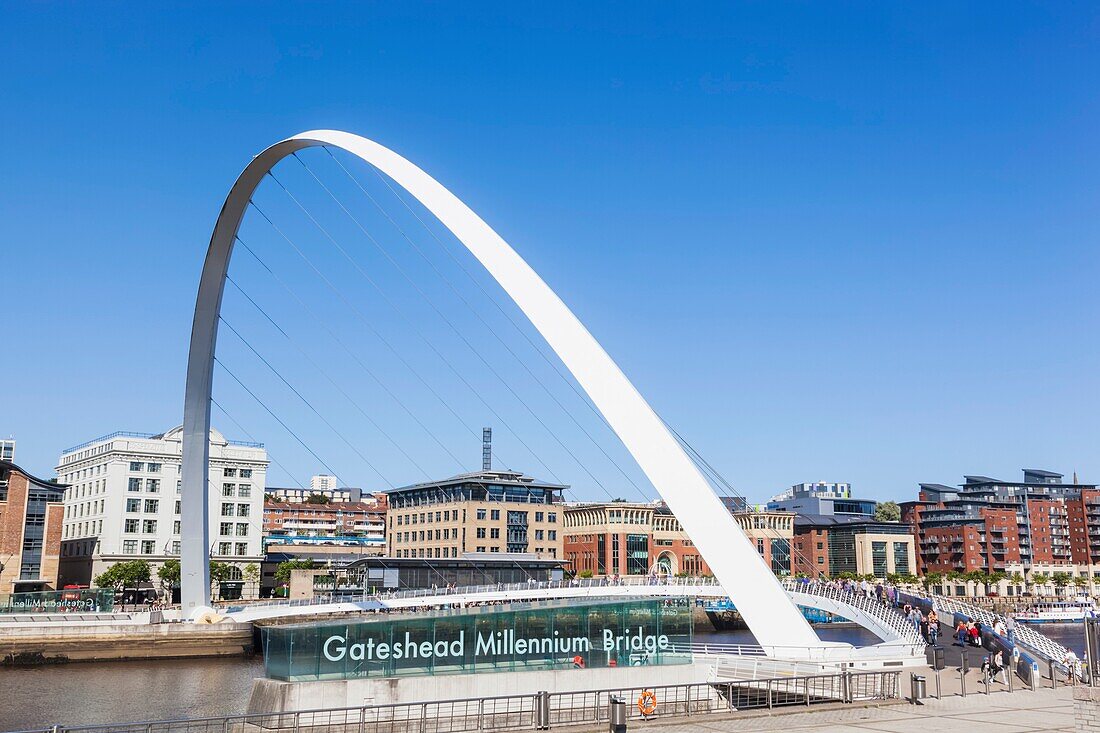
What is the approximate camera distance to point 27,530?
71.6 metres

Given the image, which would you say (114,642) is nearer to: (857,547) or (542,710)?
(542,710)

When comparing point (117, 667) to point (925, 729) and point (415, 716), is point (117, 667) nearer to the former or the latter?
point (415, 716)

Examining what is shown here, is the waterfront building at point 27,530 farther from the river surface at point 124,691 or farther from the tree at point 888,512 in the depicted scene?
the tree at point 888,512

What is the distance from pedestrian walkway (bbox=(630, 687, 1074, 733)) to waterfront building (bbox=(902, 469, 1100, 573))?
4908 inches

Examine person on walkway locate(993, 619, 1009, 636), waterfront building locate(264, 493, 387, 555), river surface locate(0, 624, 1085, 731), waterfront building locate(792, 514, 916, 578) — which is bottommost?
river surface locate(0, 624, 1085, 731)

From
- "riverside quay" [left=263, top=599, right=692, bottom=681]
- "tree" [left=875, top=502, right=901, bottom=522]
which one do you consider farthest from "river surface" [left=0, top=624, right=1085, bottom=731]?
"tree" [left=875, top=502, right=901, bottom=522]

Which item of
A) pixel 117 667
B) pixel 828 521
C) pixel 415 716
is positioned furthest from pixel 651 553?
pixel 415 716

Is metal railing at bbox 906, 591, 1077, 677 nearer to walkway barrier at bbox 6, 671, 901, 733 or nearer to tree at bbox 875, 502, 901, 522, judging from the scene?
walkway barrier at bbox 6, 671, 901, 733

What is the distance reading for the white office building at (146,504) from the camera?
78.7 metres

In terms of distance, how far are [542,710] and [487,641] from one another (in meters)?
6.97

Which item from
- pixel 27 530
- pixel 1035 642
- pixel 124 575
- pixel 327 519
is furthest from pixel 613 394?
pixel 327 519

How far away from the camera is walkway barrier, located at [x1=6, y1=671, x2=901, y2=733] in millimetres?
15797

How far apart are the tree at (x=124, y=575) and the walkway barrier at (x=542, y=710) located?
57.7 m

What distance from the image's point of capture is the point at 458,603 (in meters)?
63.8
